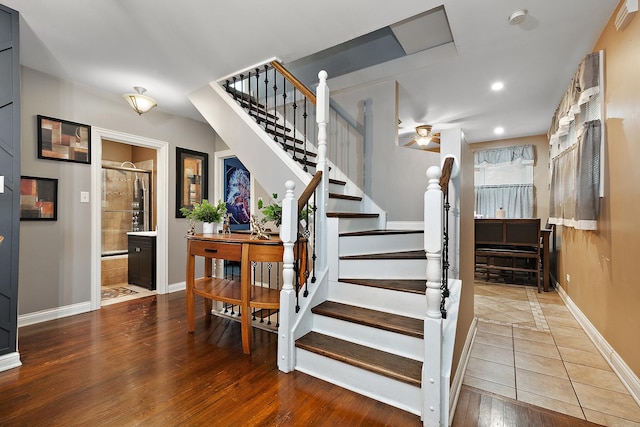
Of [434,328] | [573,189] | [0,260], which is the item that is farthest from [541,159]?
[0,260]

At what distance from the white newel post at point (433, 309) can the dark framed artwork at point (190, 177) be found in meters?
3.75

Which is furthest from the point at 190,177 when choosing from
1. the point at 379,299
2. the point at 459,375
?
the point at 459,375

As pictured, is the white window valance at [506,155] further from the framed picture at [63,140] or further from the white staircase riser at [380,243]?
the framed picture at [63,140]

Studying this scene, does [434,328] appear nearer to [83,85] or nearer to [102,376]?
[102,376]

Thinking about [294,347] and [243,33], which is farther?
[243,33]

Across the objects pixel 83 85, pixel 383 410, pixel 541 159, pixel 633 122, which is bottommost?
pixel 383 410

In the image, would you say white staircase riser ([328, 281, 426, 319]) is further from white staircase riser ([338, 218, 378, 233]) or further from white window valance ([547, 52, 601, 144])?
white window valance ([547, 52, 601, 144])

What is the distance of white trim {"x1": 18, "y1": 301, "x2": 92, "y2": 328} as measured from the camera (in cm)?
297

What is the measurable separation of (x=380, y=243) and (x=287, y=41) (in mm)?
1965

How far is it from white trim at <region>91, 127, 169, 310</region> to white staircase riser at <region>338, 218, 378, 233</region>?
2.74 m

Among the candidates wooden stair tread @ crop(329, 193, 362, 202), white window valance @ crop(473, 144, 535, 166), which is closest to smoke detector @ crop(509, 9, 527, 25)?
wooden stair tread @ crop(329, 193, 362, 202)

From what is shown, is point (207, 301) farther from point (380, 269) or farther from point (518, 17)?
point (518, 17)

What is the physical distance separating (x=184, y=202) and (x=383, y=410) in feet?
12.5

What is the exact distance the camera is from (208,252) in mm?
2670
